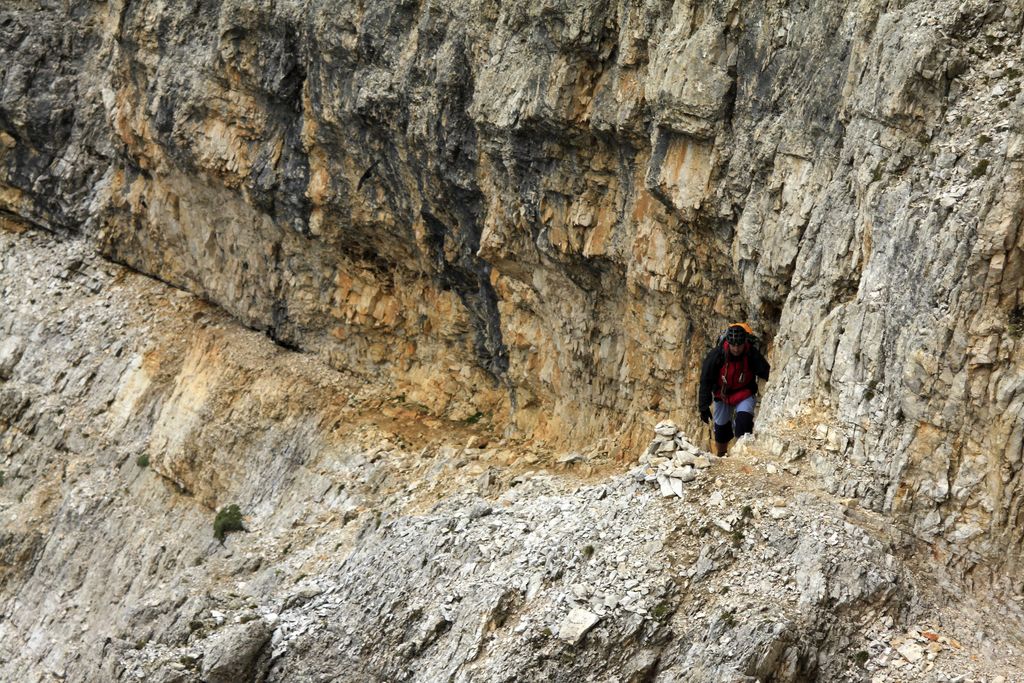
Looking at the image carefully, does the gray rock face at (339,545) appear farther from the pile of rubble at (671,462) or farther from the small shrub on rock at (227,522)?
the small shrub on rock at (227,522)

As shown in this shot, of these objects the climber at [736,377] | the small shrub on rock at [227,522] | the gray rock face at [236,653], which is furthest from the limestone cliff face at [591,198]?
the gray rock face at [236,653]

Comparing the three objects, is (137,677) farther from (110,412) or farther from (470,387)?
(110,412)

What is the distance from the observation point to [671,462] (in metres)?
15.6

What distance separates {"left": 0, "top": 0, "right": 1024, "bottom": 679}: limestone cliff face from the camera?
14195 mm

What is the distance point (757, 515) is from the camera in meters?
14.7

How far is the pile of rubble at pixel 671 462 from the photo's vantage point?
1534 centimetres

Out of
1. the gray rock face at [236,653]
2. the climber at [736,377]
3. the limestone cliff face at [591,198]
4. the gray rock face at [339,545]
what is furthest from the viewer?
the gray rock face at [236,653]

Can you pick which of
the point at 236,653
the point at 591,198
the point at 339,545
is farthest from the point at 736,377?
the point at 236,653

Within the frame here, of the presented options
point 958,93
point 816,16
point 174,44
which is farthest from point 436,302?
point 958,93

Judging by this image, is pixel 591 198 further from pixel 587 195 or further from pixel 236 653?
pixel 236 653

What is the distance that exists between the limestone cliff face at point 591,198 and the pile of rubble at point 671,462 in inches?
46.7

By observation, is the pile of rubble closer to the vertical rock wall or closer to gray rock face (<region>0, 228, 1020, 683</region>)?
gray rock face (<region>0, 228, 1020, 683</region>)

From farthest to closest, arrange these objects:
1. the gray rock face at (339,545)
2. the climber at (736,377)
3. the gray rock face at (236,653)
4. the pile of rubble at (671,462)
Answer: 1. the gray rock face at (236,653)
2. the climber at (736,377)
3. the pile of rubble at (671,462)
4. the gray rock face at (339,545)

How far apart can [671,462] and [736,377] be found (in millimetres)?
2194
